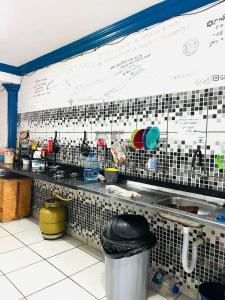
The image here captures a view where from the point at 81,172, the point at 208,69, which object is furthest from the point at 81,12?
the point at 81,172

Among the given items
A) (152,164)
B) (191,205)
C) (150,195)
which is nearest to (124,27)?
(152,164)

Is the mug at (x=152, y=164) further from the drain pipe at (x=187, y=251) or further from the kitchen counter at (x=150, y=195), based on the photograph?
the drain pipe at (x=187, y=251)

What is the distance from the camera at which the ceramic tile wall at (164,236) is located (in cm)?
164

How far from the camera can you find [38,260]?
2270 millimetres

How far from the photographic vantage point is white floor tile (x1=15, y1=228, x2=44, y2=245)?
2.67 meters

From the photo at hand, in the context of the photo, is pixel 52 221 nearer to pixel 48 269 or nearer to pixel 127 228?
pixel 48 269

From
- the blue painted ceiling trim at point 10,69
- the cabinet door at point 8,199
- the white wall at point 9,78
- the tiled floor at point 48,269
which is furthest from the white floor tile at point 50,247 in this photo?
the blue painted ceiling trim at point 10,69

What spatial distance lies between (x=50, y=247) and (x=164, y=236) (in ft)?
4.32

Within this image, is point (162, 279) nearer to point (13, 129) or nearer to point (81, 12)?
point (81, 12)

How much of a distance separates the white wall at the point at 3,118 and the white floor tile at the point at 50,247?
91.1 inches

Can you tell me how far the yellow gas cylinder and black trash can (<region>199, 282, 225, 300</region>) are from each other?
5.49ft

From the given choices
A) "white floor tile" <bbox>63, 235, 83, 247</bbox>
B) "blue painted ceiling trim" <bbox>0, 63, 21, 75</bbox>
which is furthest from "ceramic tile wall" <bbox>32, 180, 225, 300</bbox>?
"blue painted ceiling trim" <bbox>0, 63, 21, 75</bbox>

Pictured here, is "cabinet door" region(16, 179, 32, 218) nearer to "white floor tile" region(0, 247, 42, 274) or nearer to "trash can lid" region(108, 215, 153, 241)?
"white floor tile" region(0, 247, 42, 274)

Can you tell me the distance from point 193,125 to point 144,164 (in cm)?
57
